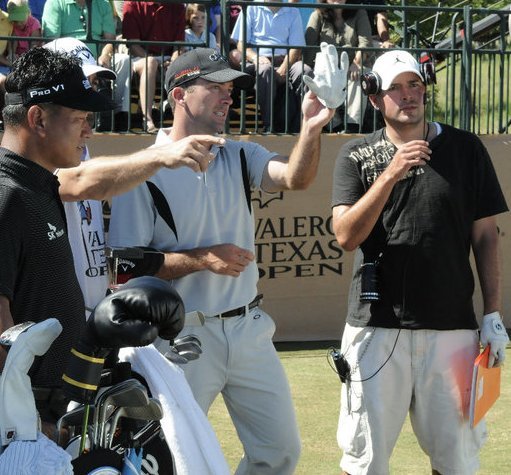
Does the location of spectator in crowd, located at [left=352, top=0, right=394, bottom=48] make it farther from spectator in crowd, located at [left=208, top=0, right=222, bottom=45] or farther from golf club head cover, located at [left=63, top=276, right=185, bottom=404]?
golf club head cover, located at [left=63, top=276, right=185, bottom=404]

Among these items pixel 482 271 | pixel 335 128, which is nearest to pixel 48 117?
pixel 482 271

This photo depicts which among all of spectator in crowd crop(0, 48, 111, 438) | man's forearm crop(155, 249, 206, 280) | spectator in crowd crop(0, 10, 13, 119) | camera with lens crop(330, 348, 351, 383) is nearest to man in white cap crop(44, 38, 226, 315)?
spectator in crowd crop(0, 48, 111, 438)

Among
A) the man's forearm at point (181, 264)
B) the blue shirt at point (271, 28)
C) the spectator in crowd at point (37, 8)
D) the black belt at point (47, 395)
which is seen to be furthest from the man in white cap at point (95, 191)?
the spectator in crowd at point (37, 8)

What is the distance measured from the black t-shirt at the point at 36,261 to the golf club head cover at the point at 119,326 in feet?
2.16

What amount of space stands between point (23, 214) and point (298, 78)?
24.9 feet

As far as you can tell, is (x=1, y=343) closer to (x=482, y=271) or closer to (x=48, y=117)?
(x=48, y=117)

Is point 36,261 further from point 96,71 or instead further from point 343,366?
point 343,366

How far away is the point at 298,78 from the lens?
36.0ft

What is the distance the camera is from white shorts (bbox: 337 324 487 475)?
5.12 m

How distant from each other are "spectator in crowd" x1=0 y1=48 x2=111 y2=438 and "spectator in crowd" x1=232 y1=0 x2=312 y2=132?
6.76 meters

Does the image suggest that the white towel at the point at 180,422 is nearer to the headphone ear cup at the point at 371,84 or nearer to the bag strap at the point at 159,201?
the bag strap at the point at 159,201

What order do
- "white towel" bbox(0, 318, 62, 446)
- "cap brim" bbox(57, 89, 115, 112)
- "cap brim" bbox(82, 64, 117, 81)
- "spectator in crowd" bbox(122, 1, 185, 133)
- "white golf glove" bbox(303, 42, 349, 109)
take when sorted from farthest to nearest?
"spectator in crowd" bbox(122, 1, 185, 133) → "cap brim" bbox(82, 64, 117, 81) → "white golf glove" bbox(303, 42, 349, 109) → "cap brim" bbox(57, 89, 115, 112) → "white towel" bbox(0, 318, 62, 446)

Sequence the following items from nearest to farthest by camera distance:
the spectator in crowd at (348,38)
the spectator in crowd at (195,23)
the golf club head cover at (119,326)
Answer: the golf club head cover at (119,326) < the spectator in crowd at (348,38) < the spectator in crowd at (195,23)

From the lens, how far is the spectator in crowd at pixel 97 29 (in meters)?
10.5
